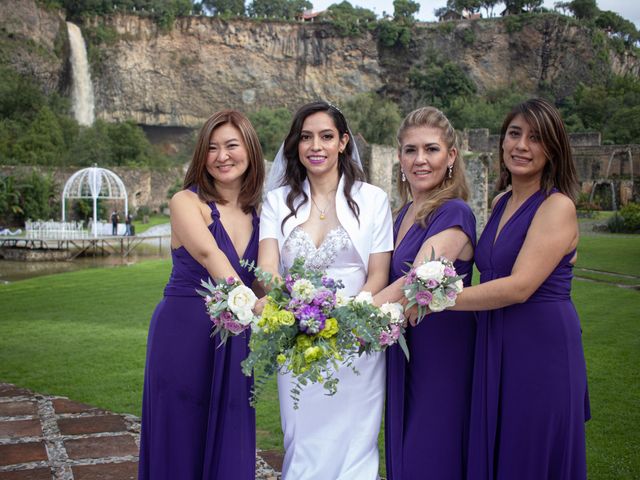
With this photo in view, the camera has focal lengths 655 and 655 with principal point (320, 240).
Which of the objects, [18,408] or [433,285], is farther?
[18,408]

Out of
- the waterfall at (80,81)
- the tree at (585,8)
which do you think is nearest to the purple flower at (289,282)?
the waterfall at (80,81)

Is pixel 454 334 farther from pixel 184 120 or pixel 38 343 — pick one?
pixel 184 120

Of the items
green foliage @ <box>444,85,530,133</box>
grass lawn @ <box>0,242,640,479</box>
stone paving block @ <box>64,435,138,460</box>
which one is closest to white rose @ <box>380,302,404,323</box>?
grass lawn @ <box>0,242,640,479</box>

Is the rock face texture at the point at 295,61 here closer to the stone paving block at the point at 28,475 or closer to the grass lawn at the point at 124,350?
the grass lawn at the point at 124,350

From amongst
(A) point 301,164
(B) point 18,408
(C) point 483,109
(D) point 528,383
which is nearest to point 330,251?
(A) point 301,164

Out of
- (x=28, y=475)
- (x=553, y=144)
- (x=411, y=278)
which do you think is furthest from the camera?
(x=28, y=475)

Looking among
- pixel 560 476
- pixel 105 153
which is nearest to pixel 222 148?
pixel 560 476

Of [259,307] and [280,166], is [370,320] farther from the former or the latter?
[280,166]

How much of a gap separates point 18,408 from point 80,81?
57.9 meters

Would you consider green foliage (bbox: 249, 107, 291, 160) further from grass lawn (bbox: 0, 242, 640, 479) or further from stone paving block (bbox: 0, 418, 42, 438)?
stone paving block (bbox: 0, 418, 42, 438)

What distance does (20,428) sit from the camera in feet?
16.0

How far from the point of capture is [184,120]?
64125 mm

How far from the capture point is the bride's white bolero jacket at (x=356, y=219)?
3.33 metres

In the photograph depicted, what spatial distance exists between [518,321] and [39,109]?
5160 cm
